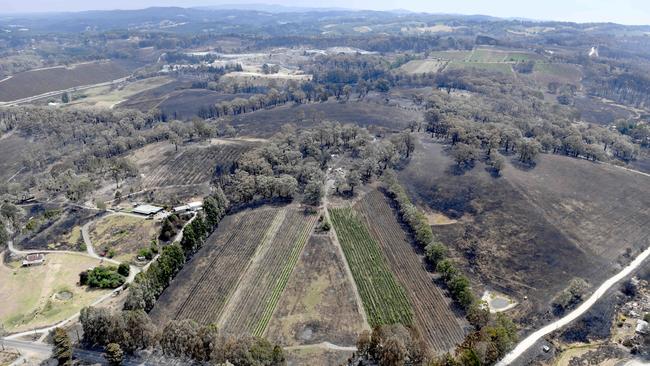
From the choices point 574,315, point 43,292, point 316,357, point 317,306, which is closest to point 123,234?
point 43,292

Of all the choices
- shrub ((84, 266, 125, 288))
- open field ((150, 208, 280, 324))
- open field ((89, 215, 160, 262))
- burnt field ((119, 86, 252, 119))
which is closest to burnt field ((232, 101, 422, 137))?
burnt field ((119, 86, 252, 119))

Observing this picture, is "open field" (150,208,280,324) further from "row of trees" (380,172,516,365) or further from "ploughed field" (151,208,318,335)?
"row of trees" (380,172,516,365)

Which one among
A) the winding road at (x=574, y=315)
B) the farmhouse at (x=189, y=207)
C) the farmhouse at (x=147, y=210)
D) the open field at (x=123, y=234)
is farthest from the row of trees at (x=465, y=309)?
the farmhouse at (x=147, y=210)

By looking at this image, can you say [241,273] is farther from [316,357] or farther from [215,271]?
[316,357]

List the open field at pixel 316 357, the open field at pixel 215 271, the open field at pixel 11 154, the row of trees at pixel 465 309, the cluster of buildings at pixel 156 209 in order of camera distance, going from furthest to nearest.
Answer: the open field at pixel 11 154 → the cluster of buildings at pixel 156 209 → the open field at pixel 215 271 → the open field at pixel 316 357 → the row of trees at pixel 465 309

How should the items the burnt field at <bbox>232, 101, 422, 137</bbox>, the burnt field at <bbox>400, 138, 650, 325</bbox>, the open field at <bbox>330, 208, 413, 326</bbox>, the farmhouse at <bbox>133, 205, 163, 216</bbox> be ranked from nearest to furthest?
the open field at <bbox>330, 208, 413, 326</bbox> → the burnt field at <bbox>400, 138, 650, 325</bbox> → the farmhouse at <bbox>133, 205, 163, 216</bbox> → the burnt field at <bbox>232, 101, 422, 137</bbox>

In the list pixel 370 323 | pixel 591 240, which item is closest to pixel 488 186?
pixel 591 240

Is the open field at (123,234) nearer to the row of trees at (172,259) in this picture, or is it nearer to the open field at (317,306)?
the row of trees at (172,259)
